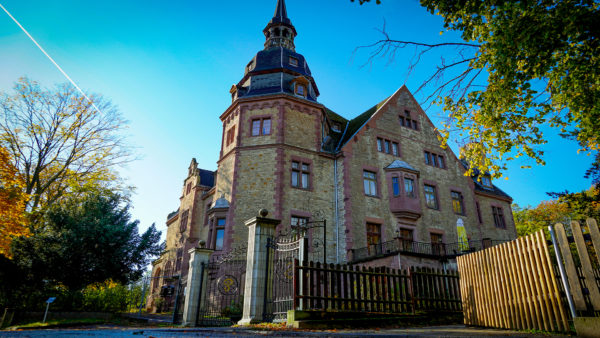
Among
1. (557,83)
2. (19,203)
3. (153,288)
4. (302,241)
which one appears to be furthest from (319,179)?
(153,288)

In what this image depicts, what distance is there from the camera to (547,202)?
4538cm

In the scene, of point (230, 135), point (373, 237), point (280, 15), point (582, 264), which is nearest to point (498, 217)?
point (373, 237)

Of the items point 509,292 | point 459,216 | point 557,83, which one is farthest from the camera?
point 459,216

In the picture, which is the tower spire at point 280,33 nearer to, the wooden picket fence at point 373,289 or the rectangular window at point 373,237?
the rectangular window at point 373,237

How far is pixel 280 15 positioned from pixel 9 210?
24738 mm

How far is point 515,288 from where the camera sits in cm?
694

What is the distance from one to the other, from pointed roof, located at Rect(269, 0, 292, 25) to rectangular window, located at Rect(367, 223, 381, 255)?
19.2 m

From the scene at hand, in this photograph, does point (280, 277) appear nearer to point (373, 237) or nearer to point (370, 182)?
point (373, 237)

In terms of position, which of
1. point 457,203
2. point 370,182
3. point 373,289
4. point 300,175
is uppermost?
point 370,182

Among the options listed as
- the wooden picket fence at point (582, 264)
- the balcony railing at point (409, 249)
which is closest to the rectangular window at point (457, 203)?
the balcony railing at point (409, 249)

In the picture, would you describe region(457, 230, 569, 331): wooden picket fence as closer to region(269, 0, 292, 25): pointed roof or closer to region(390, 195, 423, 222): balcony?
region(390, 195, 423, 222): balcony

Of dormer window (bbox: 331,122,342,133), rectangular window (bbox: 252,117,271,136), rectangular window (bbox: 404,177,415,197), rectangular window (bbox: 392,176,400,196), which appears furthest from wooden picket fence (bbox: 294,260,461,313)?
dormer window (bbox: 331,122,342,133)

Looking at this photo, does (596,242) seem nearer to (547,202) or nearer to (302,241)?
(302,241)

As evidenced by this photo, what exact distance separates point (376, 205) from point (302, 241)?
1404 centimetres
